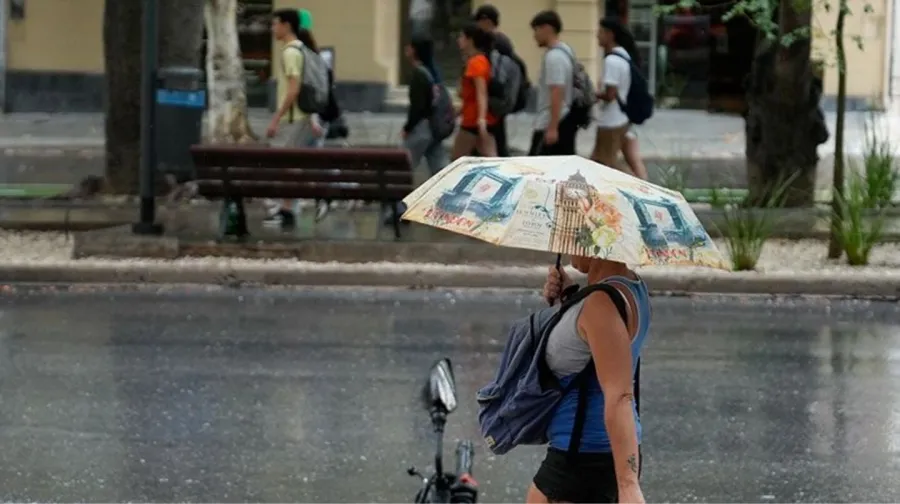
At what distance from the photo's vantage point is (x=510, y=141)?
76.1 ft

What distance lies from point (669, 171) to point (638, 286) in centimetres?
1116

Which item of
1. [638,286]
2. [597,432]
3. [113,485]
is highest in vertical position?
[638,286]

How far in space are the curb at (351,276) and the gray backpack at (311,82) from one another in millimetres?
2200

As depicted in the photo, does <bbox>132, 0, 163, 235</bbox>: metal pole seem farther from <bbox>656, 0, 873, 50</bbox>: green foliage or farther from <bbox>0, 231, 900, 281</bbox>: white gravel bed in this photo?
<bbox>656, 0, 873, 50</bbox>: green foliage

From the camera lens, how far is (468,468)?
3.97 metres

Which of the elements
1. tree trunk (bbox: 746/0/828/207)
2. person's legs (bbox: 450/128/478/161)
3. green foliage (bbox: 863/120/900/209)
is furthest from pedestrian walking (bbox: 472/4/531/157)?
green foliage (bbox: 863/120/900/209)

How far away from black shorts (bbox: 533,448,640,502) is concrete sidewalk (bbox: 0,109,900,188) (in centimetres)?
1282

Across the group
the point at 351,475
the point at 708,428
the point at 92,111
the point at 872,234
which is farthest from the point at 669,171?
the point at 92,111

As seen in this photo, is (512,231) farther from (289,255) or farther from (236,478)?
(289,255)

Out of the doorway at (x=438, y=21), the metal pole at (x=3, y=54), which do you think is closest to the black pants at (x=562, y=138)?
the doorway at (x=438, y=21)

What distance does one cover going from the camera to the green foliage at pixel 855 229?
12906 mm

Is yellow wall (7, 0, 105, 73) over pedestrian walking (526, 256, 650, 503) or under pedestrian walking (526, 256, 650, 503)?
over

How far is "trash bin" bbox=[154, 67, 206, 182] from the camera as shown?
44.8 ft

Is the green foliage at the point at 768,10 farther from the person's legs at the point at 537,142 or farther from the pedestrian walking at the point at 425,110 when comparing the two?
the pedestrian walking at the point at 425,110
